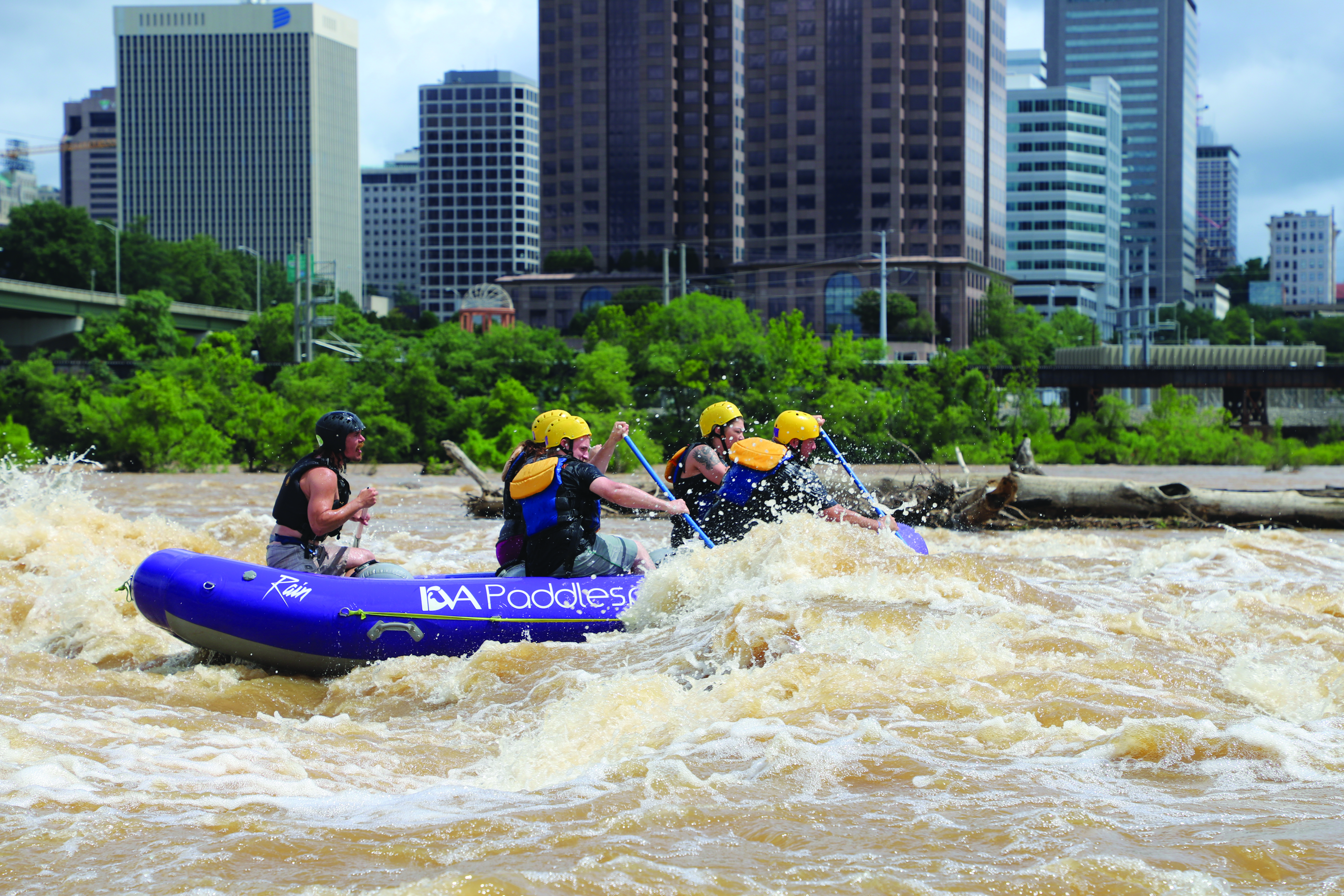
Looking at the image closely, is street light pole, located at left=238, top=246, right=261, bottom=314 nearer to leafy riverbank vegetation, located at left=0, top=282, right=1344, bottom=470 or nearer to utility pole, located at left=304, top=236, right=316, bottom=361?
→ utility pole, located at left=304, top=236, right=316, bottom=361

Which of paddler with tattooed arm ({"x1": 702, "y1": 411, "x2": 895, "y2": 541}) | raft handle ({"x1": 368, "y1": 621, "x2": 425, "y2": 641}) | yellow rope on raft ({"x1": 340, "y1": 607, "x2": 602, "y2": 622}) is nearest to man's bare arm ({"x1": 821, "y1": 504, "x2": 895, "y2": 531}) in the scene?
paddler with tattooed arm ({"x1": 702, "y1": 411, "x2": 895, "y2": 541})

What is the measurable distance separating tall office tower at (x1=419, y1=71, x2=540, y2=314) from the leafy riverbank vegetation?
13503 centimetres

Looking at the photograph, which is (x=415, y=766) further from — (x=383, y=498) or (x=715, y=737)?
(x=383, y=498)

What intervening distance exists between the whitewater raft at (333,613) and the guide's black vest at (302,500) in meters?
0.31

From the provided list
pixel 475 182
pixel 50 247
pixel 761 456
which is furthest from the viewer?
pixel 475 182

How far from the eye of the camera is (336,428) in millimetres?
7730

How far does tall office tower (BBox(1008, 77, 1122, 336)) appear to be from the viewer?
137m

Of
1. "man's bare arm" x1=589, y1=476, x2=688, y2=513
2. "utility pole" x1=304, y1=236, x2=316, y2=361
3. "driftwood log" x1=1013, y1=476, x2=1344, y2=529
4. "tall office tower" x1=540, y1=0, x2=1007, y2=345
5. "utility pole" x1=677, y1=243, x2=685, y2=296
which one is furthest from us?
"tall office tower" x1=540, y1=0, x2=1007, y2=345

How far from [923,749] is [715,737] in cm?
103

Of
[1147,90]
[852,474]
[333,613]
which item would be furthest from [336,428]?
[1147,90]

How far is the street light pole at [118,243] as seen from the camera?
75562mm

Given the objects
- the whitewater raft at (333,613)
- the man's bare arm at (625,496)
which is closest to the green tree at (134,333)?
the whitewater raft at (333,613)

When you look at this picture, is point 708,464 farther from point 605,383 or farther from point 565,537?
point 605,383

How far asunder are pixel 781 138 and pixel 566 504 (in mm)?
94364
